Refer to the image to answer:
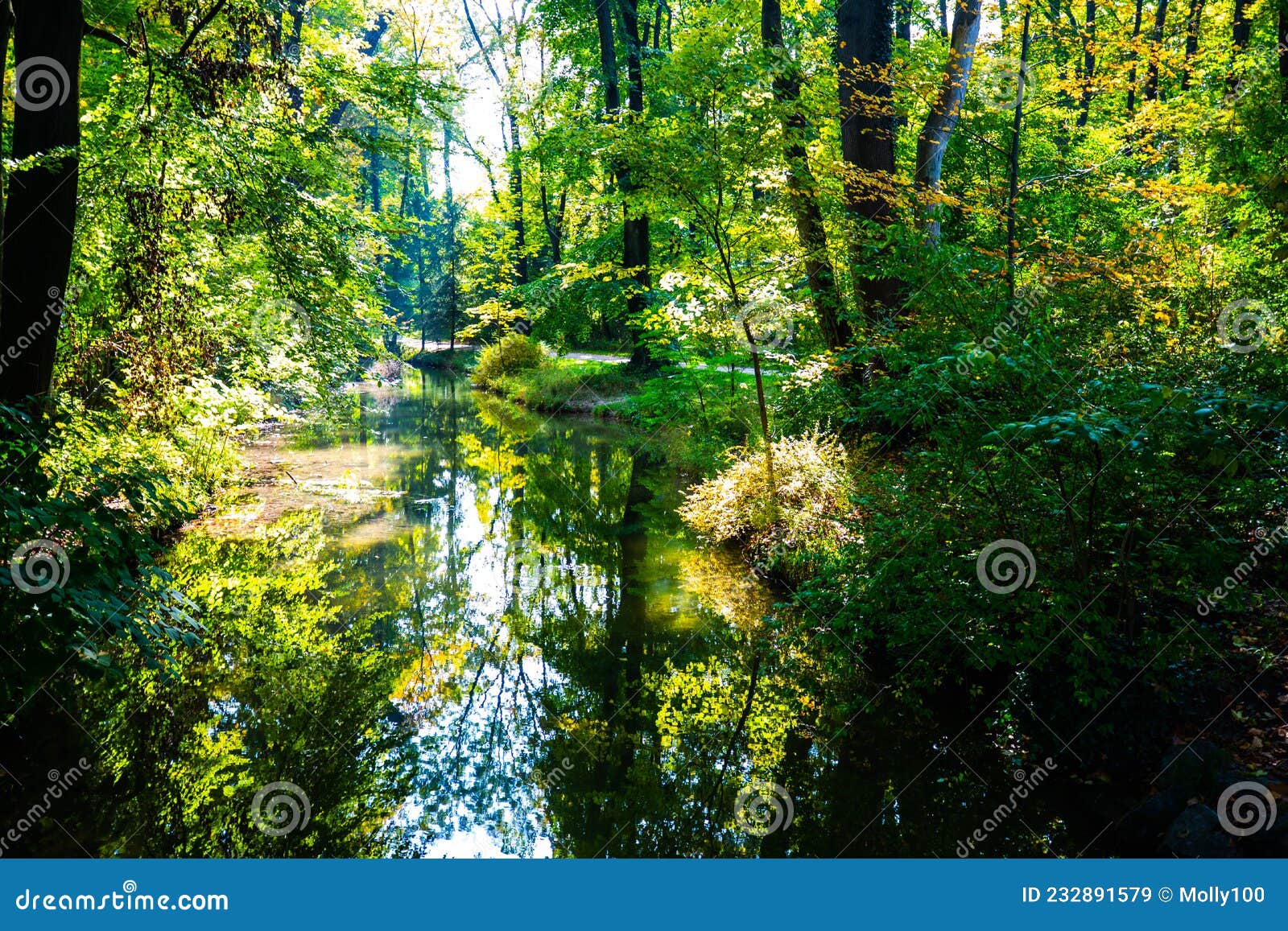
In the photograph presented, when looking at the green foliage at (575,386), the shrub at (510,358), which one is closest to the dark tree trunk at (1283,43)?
the green foliage at (575,386)

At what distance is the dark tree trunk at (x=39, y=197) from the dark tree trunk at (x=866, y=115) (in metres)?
6.59

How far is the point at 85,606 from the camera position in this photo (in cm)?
370

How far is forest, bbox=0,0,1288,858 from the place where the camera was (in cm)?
392

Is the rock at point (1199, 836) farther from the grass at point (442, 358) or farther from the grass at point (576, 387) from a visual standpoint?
the grass at point (442, 358)

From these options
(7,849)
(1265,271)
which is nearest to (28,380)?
(7,849)

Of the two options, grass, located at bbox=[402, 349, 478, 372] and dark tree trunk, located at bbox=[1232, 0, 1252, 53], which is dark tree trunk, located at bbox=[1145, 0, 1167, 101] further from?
grass, located at bbox=[402, 349, 478, 372]

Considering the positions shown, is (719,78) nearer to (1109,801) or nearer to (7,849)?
(1109,801)

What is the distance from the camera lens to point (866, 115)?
27.7ft

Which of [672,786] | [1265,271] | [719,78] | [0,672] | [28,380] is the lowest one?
[672,786]

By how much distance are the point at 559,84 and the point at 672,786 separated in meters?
19.3

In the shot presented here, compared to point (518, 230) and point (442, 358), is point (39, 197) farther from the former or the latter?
point (442, 358)

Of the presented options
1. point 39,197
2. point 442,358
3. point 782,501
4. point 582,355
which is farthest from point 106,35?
point 442,358

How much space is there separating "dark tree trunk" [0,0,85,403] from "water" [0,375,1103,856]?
2197mm

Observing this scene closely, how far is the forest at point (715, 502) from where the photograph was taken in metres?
3.92
